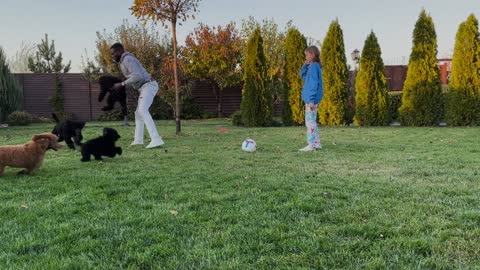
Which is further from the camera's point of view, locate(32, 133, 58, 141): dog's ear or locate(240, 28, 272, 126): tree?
locate(240, 28, 272, 126): tree

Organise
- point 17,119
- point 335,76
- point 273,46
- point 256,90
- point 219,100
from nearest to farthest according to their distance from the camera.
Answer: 1. point 335,76
2. point 256,90
3. point 17,119
4. point 273,46
5. point 219,100

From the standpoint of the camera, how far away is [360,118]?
12469 millimetres

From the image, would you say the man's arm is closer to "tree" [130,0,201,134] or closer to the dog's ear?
the dog's ear

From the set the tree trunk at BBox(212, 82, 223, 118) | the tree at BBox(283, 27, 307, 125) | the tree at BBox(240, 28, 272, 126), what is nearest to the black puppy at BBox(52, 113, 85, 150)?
the tree at BBox(240, 28, 272, 126)

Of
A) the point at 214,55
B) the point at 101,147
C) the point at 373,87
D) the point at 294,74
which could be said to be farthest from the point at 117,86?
the point at 214,55

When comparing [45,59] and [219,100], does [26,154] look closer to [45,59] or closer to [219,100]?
[219,100]

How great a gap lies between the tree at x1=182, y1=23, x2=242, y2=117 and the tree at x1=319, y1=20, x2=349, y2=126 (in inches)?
259

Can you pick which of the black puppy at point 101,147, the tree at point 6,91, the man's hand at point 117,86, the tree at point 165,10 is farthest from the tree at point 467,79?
the tree at point 6,91

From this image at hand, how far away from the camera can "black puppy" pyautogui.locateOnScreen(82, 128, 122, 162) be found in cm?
544

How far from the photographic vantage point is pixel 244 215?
2854mm

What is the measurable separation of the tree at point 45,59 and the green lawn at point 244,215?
22.5m

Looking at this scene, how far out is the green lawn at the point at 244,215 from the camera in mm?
2109

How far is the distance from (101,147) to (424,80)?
9728mm

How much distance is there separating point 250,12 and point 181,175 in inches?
706
